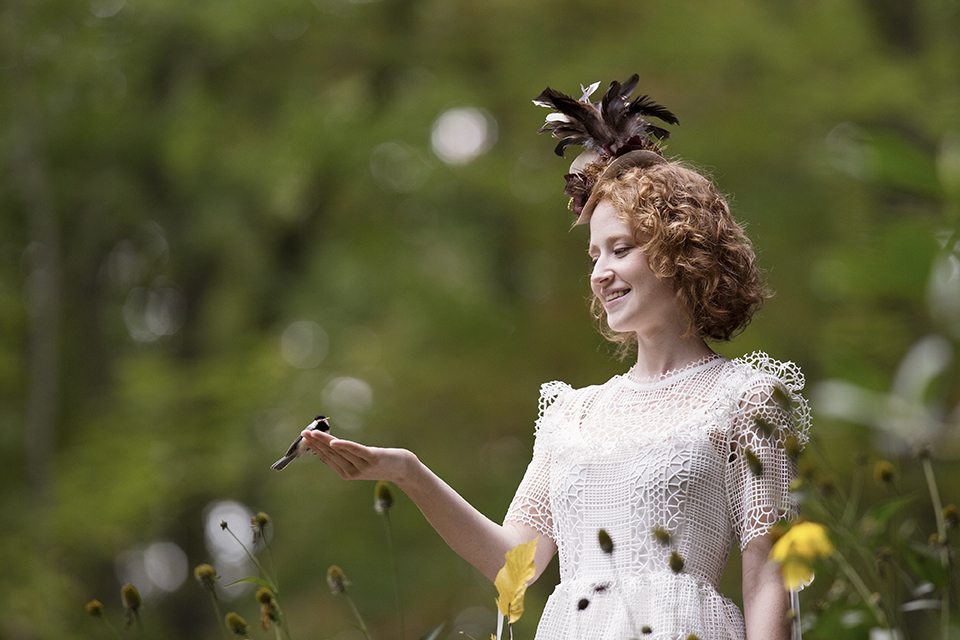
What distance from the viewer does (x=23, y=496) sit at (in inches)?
308

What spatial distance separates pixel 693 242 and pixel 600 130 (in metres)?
0.31

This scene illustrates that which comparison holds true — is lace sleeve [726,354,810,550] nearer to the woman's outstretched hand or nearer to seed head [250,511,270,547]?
the woman's outstretched hand

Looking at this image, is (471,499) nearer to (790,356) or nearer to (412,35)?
(790,356)

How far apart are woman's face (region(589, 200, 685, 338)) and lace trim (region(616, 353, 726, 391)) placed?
7 cm

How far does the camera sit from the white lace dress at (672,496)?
1.50 metres

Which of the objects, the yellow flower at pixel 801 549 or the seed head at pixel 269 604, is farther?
the seed head at pixel 269 604

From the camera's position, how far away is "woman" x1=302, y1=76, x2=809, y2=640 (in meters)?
1.51

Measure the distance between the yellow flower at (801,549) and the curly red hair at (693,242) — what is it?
806mm

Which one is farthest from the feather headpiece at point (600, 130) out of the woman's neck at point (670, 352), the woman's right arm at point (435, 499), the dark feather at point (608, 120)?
the woman's right arm at point (435, 499)

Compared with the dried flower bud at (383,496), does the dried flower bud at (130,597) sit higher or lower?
lower

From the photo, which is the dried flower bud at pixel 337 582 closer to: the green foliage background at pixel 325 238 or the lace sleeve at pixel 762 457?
the lace sleeve at pixel 762 457

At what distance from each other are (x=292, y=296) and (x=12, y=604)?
2.85 m

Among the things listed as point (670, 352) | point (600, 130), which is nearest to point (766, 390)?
point (670, 352)

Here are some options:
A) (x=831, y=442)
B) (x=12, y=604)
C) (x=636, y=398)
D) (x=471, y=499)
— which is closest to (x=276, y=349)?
(x=471, y=499)
